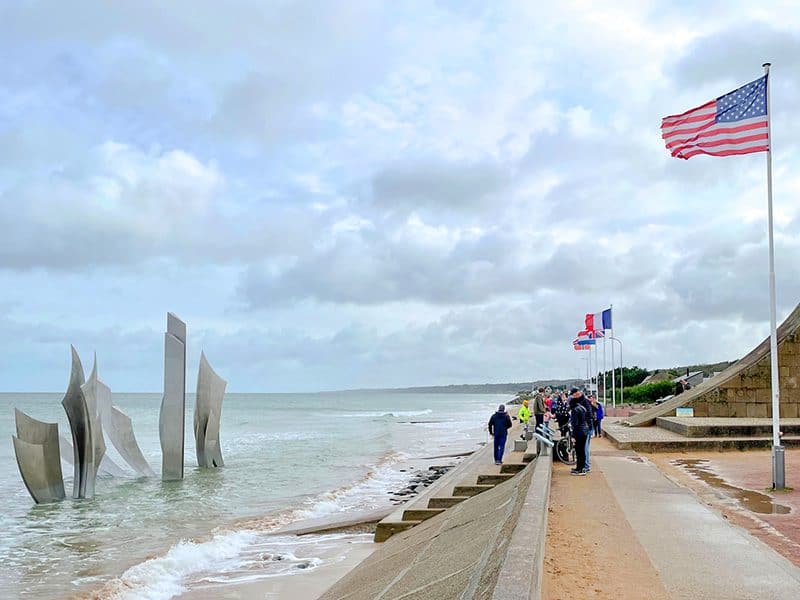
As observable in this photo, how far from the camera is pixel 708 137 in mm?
12320

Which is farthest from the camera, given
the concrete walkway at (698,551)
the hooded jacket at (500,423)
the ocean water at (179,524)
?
the hooded jacket at (500,423)

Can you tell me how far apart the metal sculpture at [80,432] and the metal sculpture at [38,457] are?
0.54 meters

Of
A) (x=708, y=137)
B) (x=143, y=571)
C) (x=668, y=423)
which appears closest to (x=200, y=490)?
(x=143, y=571)

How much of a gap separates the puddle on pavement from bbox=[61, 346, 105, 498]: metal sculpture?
46.3 feet

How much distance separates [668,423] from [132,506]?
48.8ft

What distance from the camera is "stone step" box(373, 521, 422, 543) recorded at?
11.6 meters

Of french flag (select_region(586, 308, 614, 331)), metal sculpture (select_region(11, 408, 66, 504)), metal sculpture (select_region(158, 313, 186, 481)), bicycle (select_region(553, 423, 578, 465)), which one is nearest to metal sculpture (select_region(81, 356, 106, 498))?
metal sculpture (select_region(11, 408, 66, 504))

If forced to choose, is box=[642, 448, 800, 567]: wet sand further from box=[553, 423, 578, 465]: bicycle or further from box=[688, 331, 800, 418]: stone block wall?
box=[688, 331, 800, 418]: stone block wall

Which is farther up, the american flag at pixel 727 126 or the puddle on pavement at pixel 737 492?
the american flag at pixel 727 126

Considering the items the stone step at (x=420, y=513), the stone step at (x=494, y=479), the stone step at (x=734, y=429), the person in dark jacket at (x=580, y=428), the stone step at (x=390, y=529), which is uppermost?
the person in dark jacket at (x=580, y=428)

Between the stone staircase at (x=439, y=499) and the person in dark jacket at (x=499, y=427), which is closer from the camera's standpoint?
the stone staircase at (x=439, y=499)

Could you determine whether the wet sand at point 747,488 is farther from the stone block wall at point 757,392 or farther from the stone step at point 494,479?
the stone block wall at point 757,392

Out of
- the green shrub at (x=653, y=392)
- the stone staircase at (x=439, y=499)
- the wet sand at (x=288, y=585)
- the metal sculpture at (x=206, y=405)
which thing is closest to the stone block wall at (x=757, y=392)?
the stone staircase at (x=439, y=499)

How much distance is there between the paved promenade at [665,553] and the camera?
554 cm
